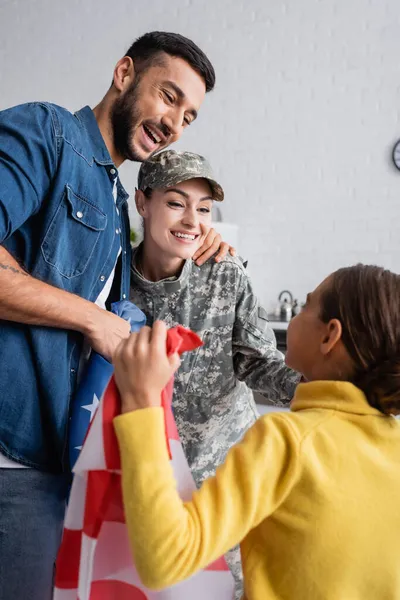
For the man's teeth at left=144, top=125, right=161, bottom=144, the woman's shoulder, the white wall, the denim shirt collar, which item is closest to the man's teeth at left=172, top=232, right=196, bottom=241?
the woman's shoulder

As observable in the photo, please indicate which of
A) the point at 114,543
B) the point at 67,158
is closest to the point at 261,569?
the point at 114,543

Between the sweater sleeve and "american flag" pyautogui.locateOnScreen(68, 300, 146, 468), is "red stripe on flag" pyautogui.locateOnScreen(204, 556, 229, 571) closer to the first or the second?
the sweater sleeve

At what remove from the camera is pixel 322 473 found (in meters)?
0.79

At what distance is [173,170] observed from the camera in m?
1.64

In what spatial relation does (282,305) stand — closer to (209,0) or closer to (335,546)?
(209,0)

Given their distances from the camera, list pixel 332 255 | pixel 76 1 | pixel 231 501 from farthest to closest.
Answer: pixel 76 1 < pixel 332 255 < pixel 231 501

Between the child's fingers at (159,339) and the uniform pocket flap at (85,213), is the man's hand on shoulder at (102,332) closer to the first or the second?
the uniform pocket flap at (85,213)

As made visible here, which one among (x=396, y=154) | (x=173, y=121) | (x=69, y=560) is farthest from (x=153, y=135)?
(x=396, y=154)

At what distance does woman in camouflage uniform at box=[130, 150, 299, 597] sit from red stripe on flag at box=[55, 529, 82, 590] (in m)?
0.80

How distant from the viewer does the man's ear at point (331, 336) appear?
0.90 metres

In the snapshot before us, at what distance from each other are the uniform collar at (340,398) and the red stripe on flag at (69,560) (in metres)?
0.40

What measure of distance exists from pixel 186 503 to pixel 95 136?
88 centimetres

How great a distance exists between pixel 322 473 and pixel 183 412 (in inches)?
36.6

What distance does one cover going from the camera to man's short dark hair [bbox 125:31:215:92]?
1421 millimetres
